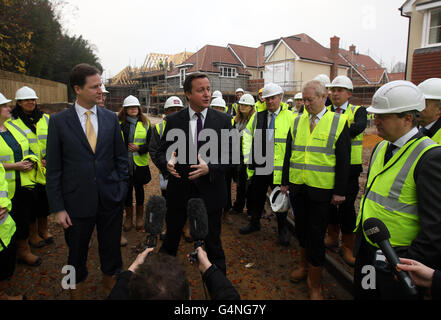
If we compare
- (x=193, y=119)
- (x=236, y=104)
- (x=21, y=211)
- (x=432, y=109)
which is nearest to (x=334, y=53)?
(x=236, y=104)

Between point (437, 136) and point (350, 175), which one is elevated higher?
point (437, 136)

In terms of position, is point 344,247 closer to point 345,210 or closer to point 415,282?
point 345,210

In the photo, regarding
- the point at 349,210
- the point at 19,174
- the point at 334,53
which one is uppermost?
the point at 334,53

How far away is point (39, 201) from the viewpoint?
463cm

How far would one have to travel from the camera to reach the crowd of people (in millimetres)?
1843

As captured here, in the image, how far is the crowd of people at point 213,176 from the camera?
6.05 feet

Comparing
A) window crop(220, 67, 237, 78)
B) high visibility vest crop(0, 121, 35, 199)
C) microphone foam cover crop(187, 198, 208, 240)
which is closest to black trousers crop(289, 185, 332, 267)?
microphone foam cover crop(187, 198, 208, 240)

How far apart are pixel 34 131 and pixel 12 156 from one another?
2.29 ft

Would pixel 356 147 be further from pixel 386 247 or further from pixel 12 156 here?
pixel 12 156

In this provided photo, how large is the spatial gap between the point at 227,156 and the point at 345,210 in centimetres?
219

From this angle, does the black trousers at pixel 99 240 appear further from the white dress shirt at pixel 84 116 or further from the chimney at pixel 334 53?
the chimney at pixel 334 53

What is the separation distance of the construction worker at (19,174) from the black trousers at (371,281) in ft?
13.9

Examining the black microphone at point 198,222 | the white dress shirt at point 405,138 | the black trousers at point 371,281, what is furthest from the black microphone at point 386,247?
the black microphone at point 198,222
